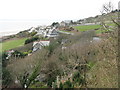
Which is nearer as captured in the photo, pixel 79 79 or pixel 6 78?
pixel 79 79

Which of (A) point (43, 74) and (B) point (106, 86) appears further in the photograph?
(A) point (43, 74)

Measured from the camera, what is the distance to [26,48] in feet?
56.1

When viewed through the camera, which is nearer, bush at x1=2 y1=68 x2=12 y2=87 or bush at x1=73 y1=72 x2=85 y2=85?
bush at x1=73 y1=72 x2=85 y2=85

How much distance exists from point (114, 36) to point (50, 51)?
855 centimetres

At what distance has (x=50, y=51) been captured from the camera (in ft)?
36.5

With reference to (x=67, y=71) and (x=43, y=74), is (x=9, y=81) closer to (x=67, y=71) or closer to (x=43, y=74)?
(x=43, y=74)

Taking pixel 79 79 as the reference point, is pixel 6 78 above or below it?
below

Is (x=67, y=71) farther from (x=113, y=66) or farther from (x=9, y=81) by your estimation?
(x=113, y=66)

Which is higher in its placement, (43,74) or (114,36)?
(114,36)

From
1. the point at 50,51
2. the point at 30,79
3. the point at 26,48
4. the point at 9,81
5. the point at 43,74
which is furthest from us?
the point at 26,48

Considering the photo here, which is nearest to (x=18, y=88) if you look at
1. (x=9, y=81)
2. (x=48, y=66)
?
(x=9, y=81)

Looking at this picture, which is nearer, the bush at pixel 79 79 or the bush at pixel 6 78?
the bush at pixel 79 79

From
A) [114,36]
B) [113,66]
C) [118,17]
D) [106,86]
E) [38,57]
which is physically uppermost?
[118,17]

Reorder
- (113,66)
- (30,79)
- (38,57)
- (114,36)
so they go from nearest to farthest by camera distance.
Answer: (113,66) < (114,36) < (30,79) < (38,57)
